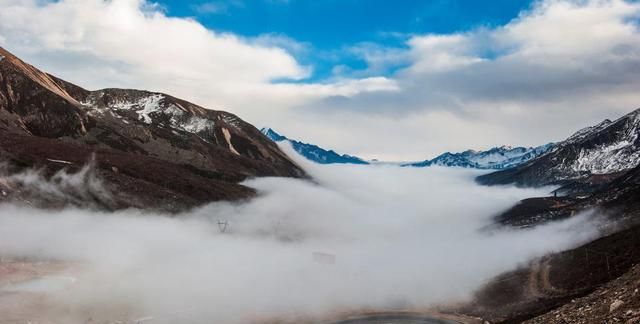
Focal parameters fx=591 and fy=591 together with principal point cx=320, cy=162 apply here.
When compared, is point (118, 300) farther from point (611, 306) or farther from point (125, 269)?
point (611, 306)

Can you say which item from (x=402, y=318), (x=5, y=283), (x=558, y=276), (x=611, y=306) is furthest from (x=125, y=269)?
(x=611, y=306)

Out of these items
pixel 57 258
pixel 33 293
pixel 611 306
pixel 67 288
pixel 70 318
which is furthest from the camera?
pixel 57 258

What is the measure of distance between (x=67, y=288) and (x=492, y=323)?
106 meters

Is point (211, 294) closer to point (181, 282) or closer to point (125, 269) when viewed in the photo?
point (181, 282)

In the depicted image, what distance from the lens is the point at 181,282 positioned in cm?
19475

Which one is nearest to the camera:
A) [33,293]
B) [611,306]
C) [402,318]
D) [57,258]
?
[611,306]

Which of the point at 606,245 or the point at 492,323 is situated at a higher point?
the point at 606,245

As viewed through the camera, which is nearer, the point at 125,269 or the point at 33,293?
the point at 33,293

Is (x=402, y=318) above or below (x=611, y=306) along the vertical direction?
below

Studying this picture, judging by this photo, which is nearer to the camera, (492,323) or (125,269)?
(492,323)

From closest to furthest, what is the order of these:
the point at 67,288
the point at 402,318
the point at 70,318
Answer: the point at 70,318, the point at 67,288, the point at 402,318

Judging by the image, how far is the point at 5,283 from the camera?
146 meters

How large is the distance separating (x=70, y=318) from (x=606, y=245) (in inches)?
5030

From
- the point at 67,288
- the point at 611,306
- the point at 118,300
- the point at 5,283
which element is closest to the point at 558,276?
the point at 611,306
